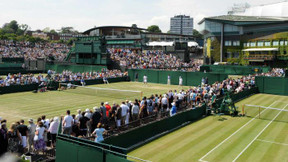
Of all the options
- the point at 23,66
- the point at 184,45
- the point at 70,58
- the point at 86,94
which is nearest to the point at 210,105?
the point at 86,94

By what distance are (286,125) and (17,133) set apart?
1777 centimetres

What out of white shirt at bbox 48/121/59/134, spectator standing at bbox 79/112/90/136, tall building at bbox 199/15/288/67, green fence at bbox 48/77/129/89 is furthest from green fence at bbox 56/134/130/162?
tall building at bbox 199/15/288/67

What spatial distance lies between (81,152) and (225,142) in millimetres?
8967

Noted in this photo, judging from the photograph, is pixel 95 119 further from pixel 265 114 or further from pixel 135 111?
pixel 265 114

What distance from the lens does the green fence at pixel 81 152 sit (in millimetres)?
8828

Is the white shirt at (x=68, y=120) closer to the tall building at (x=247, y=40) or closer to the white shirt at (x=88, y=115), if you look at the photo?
the white shirt at (x=88, y=115)

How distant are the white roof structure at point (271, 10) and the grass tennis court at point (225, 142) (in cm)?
7362

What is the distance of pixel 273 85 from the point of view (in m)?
34.0

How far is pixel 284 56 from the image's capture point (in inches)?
2709

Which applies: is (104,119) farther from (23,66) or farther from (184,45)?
(184,45)

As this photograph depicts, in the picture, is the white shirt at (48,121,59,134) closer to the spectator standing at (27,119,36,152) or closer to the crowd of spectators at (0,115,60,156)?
the crowd of spectators at (0,115,60,156)

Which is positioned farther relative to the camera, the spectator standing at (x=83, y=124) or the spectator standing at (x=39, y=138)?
the spectator standing at (x=83, y=124)

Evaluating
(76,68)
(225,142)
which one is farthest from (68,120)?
(76,68)

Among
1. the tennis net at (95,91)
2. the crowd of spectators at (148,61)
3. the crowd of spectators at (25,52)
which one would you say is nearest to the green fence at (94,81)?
the tennis net at (95,91)
